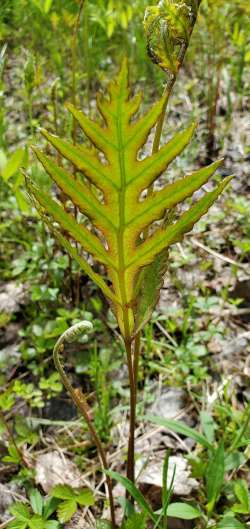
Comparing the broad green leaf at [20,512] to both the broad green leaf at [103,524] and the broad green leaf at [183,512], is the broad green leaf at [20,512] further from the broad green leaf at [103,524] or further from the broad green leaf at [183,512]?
the broad green leaf at [183,512]

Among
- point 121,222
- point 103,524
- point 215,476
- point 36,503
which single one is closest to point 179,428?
point 215,476

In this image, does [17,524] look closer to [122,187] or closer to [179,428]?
[179,428]

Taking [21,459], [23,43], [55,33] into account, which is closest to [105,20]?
[55,33]

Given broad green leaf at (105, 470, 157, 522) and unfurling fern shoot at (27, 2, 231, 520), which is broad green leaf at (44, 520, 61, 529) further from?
unfurling fern shoot at (27, 2, 231, 520)

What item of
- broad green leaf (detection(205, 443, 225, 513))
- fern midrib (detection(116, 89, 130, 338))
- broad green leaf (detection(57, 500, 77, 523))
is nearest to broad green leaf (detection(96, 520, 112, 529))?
broad green leaf (detection(57, 500, 77, 523))

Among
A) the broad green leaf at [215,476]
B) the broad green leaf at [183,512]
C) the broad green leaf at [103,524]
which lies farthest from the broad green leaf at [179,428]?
the broad green leaf at [103,524]

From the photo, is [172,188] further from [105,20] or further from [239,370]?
[105,20]
